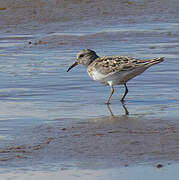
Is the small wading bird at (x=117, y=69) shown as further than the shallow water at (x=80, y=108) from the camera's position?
Yes

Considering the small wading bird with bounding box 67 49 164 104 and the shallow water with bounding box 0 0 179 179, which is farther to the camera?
the small wading bird with bounding box 67 49 164 104

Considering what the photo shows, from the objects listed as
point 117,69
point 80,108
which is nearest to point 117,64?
point 117,69

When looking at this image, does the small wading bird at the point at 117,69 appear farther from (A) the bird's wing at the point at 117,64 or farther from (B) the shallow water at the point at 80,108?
(B) the shallow water at the point at 80,108

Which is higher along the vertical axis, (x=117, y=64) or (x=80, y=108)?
(x=117, y=64)

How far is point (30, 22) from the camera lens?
1770cm

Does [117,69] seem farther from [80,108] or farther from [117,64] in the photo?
[80,108]

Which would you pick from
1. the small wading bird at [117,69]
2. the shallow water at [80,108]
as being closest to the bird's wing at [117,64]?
the small wading bird at [117,69]

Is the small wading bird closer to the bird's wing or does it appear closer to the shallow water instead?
the bird's wing

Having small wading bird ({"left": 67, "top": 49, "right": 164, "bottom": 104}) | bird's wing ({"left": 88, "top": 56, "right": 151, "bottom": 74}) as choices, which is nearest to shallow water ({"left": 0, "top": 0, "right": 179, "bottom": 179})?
small wading bird ({"left": 67, "top": 49, "right": 164, "bottom": 104})

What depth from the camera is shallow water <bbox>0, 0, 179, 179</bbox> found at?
281 inches

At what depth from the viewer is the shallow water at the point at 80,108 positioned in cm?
712

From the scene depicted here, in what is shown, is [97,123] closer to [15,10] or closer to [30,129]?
[30,129]

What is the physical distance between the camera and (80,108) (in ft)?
31.1

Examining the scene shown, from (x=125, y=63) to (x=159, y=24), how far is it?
25.2 feet
